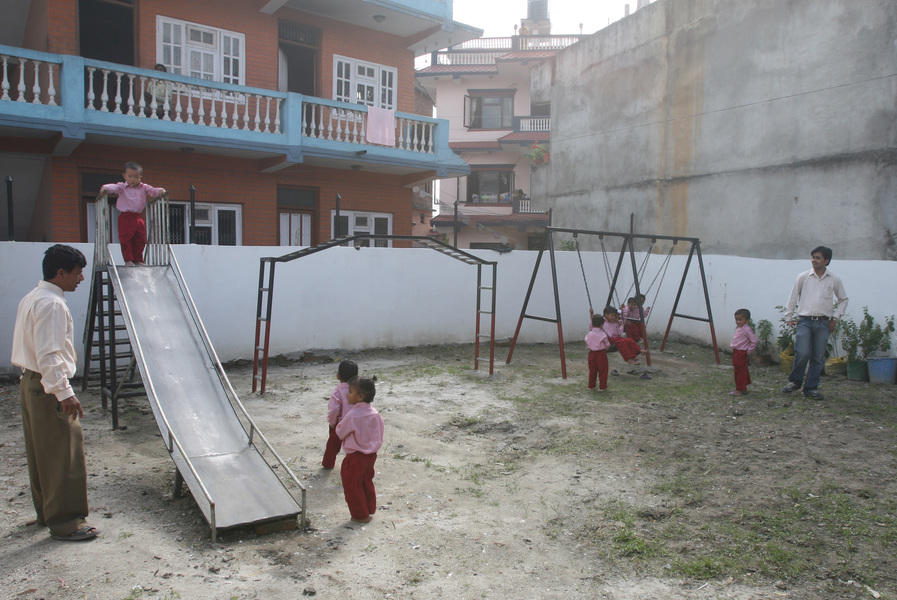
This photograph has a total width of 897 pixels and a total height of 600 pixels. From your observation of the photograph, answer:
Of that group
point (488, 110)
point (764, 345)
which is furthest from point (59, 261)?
point (488, 110)

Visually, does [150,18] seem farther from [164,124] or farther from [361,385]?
[361,385]

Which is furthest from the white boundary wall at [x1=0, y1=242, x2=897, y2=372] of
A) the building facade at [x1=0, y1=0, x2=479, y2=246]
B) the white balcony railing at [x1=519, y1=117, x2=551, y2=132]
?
the white balcony railing at [x1=519, y1=117, x2=551, y2=132]

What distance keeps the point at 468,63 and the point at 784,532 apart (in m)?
29.8

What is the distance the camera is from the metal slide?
4551 millimetres

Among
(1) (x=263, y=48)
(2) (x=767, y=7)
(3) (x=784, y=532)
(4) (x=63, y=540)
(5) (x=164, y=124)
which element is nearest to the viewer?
(4) (x=63, y=540)

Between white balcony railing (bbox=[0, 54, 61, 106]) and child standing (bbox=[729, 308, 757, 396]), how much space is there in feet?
38.9

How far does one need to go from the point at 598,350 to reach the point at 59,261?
22.9 ft

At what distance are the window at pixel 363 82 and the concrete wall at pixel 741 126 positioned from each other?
248 inches

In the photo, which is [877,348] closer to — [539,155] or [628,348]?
[628,348]

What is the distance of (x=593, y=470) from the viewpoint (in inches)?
231

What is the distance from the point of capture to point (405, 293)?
12508 millimetres

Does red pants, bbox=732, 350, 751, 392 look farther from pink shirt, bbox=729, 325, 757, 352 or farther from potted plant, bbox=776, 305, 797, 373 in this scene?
potted plant, bbox=776, 305, 797, 373

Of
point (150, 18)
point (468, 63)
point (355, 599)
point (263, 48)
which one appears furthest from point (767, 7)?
point (468, 63)

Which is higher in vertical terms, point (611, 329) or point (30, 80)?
point (30, 80)
